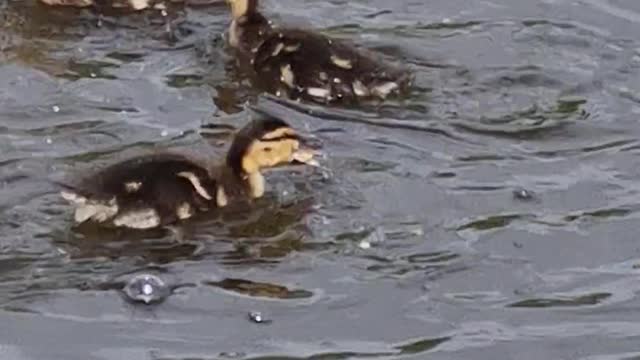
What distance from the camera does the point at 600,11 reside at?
721cm

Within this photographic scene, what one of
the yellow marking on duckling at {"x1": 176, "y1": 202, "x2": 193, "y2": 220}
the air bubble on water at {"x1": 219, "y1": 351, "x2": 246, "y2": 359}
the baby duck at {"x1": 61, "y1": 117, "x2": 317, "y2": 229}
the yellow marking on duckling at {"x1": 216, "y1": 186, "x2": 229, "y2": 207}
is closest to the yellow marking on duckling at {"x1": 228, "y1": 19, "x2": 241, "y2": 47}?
the baby duck at {"x1": 61, "y1": 117, "x2": 317, "y2": 229}

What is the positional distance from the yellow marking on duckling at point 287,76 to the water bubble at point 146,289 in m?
1.46

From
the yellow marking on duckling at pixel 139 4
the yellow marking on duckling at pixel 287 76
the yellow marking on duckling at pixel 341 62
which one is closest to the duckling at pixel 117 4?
the yellow marking on duckling at pixel 139 4

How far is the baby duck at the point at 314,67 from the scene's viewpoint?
639 cm

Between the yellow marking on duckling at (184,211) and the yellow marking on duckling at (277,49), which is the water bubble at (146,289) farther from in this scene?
the yellow marking on duckling at (277,49)

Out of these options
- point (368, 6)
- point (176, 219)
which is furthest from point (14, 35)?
point (176, 219)

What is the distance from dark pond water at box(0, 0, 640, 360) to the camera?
4.96 meters

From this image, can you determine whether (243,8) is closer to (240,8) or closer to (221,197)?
(240,8)

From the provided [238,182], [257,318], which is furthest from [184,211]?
[257,318]

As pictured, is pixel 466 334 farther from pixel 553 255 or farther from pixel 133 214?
pixel 133 214

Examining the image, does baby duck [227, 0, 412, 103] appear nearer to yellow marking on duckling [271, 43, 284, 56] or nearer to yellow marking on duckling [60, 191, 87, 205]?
yellow marking on duckling [271, 43, 284, 56]

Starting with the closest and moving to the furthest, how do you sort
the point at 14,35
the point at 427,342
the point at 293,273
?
the point at 427,342, the point at 293,273, the point at 14,35

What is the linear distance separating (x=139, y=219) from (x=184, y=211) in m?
0.13

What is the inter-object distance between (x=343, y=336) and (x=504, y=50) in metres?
2.15
